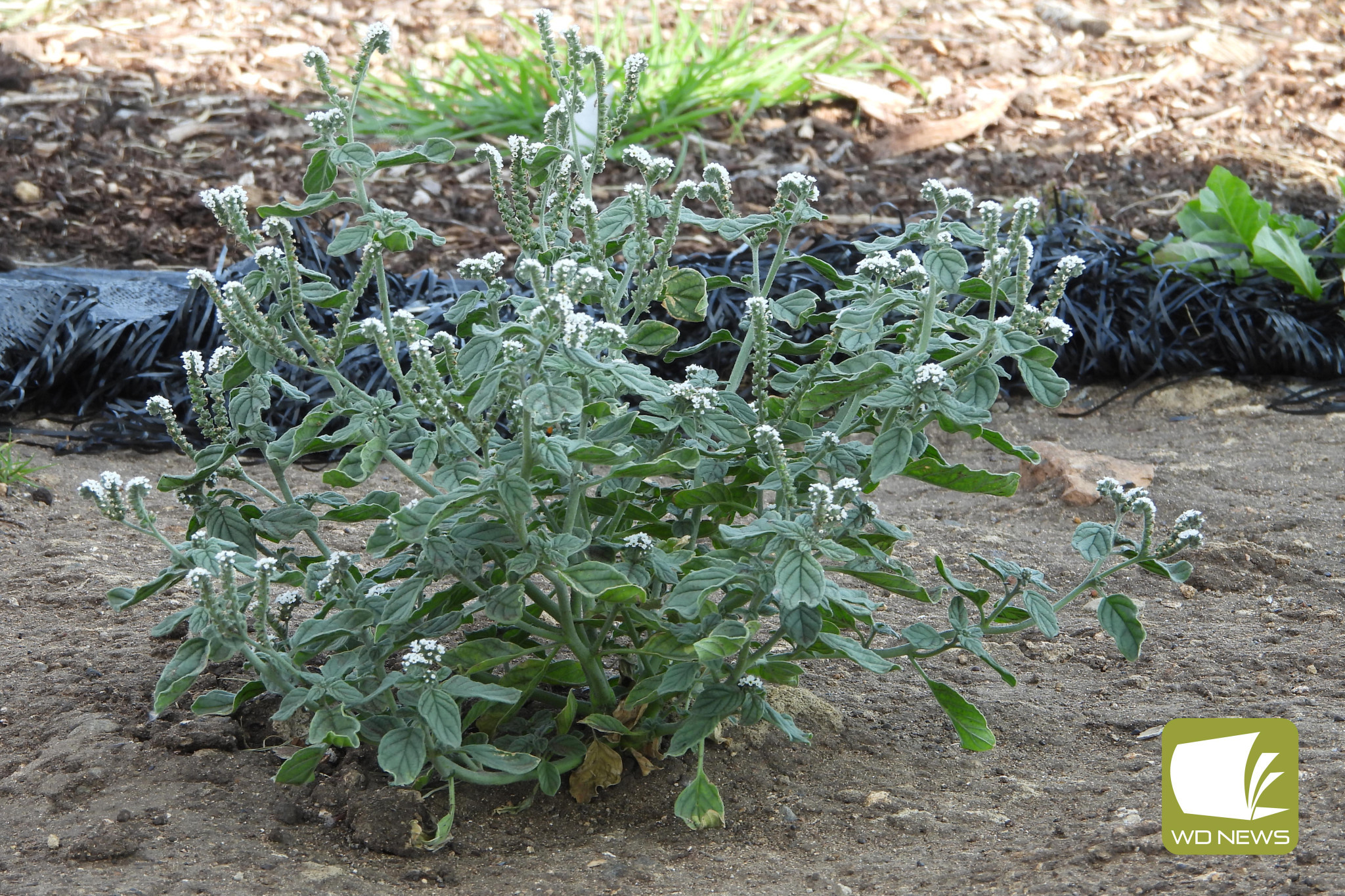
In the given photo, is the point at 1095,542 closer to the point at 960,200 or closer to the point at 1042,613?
the point at 1042,613

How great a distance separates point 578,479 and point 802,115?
4557 mm

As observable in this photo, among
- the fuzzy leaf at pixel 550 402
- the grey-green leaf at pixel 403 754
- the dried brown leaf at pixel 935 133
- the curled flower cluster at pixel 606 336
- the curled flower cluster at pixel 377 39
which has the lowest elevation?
the grey-green leaf at pixel 403 754

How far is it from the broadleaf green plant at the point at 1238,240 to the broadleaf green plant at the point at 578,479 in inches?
105

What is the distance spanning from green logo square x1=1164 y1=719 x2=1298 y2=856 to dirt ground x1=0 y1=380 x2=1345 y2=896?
30mm

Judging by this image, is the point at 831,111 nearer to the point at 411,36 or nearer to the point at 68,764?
the point at 411,36

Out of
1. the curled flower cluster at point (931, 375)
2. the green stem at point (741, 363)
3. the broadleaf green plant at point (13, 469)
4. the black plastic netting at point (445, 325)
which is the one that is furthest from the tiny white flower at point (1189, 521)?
the broadleaf green plant at point (13, 469)

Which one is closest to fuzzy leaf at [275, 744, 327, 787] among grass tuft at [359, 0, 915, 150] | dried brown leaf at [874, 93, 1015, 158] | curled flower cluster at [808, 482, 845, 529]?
curled flower cluster at [808, 482, 845, 529]

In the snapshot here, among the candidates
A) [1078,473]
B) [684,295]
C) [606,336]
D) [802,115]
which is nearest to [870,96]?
[802,115]

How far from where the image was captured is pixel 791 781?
6.31ft

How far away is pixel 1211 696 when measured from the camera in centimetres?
213

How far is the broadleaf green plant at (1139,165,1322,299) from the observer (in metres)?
3.95

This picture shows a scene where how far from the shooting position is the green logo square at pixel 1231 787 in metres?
1.54

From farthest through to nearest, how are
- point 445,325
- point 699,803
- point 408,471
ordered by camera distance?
1. point 445,325
2. point 699,803
3. point 408,471

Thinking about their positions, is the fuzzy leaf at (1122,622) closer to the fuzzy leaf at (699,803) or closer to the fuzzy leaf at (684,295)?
the fuzzy leaf at (699,803)
